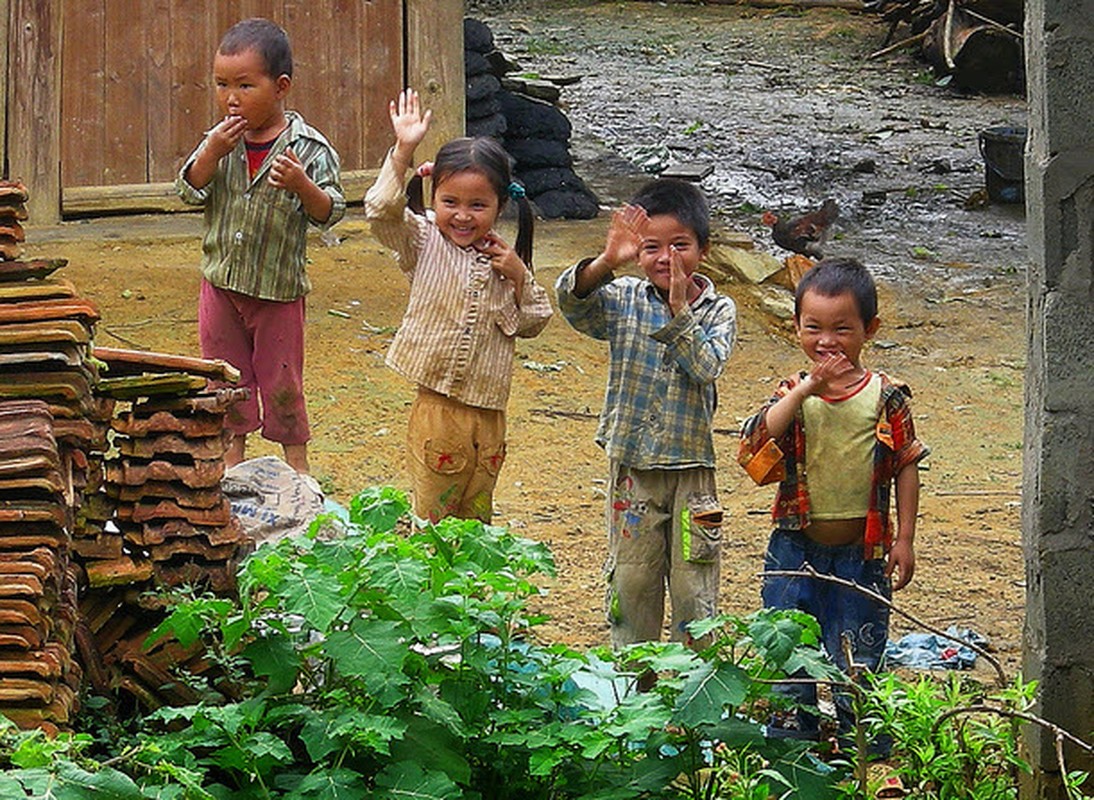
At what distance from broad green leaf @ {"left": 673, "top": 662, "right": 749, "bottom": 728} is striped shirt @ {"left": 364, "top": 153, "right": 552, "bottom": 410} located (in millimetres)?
1654

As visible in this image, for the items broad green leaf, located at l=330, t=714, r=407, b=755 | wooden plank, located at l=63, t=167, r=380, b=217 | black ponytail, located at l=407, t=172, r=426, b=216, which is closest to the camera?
broad green leaf, located at l=330, t=714, r=407, b=755

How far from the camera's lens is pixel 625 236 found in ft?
14.5

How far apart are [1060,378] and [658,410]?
1.12 meters

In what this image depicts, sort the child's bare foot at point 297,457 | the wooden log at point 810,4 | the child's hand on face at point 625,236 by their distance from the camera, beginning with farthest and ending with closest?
the wooden log at point 810,4
the child's bare foot at point 297,457
the child's hand on face at point 625,236

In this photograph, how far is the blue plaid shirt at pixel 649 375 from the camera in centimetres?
452

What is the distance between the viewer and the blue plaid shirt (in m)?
4.52

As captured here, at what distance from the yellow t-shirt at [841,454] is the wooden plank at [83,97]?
6715 mm

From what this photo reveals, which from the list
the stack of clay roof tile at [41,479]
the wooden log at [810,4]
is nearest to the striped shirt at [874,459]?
the stack of clay roof tile at [41,479]

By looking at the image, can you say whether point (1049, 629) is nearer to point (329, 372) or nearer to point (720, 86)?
point (329, 372)

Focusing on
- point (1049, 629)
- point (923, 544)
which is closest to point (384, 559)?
point (1049, 629)

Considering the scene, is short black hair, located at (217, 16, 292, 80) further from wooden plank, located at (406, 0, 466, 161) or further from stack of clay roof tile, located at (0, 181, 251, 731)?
wooden plank, located at (406, 0, 466, 161)

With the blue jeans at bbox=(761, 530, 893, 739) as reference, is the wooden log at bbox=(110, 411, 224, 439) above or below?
above

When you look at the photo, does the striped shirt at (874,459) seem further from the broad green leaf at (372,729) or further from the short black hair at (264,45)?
the short black hair at (264,45)

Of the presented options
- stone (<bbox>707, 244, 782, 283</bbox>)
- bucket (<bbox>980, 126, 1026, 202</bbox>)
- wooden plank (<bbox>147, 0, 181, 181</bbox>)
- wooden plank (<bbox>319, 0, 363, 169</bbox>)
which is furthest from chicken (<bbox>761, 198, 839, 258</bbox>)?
wooden plank (<bbox>147, 0, 181, 181</bbox>)
